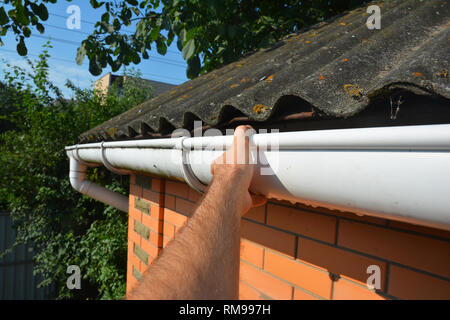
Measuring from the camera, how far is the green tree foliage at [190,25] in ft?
11.8

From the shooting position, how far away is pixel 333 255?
1183 mm

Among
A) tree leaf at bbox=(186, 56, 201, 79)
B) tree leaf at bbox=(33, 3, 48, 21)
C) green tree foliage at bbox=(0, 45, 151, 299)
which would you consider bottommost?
green tree foliage at bbox=(0, 45, 151, 299)

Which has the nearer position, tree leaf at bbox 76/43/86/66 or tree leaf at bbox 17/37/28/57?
tree leaf at bbox 17/37/28/57

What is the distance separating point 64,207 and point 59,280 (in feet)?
5.42

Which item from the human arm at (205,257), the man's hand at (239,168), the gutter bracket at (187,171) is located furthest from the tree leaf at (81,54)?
the human arm at (205,257)

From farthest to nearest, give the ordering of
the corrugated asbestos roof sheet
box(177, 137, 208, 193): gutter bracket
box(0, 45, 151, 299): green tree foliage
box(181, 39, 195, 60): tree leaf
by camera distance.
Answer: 1. box(0, 45, 151, 299): green tree foliage
2. box(181, 39, 195, 60): tree leaf
3. box(177, 137, 208, 193): gutter bracket
4. the corrugated asbestos roof sheet

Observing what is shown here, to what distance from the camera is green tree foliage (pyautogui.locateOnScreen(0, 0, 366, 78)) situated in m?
3.60

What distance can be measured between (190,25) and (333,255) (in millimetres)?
3282

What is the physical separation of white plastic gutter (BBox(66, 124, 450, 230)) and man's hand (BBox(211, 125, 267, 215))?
0.04 m

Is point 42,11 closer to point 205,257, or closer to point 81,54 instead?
point 81,54

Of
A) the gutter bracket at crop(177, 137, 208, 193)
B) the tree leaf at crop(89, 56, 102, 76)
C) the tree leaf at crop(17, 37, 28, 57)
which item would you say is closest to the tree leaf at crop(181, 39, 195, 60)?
the tree leaf at crop(89, 56, 102, 76)

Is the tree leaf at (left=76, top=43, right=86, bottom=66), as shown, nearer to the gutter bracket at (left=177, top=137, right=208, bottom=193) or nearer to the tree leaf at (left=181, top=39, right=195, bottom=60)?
the tree leaf at (left=181, top=39, right=195, bottom=60)
